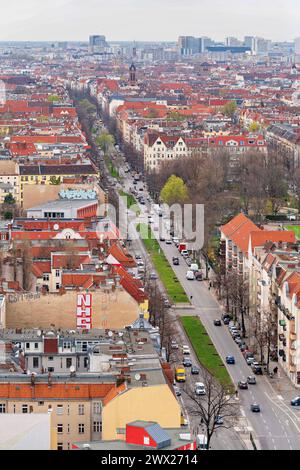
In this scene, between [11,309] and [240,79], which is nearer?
[11,309]

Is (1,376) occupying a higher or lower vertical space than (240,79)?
higher

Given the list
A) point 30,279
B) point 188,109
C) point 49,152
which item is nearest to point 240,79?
point 188,109

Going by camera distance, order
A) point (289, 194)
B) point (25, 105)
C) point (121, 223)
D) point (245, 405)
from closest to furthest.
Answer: point (245, 405), point (121, 223), point (289, 194), point (25, 105)

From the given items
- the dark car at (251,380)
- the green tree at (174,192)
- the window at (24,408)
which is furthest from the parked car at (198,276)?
the window at (24,408)

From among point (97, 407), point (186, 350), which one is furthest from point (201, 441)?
point (186, 350)

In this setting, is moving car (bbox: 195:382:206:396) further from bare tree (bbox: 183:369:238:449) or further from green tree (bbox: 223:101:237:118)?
green tree (bbox: 223:101:237:118)

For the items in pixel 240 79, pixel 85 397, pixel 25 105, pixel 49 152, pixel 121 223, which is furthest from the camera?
pixel 240 79

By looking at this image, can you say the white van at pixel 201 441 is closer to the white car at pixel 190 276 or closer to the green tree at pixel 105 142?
the white car at pixel 190 276

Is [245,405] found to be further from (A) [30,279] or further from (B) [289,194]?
(B) [289,194]
